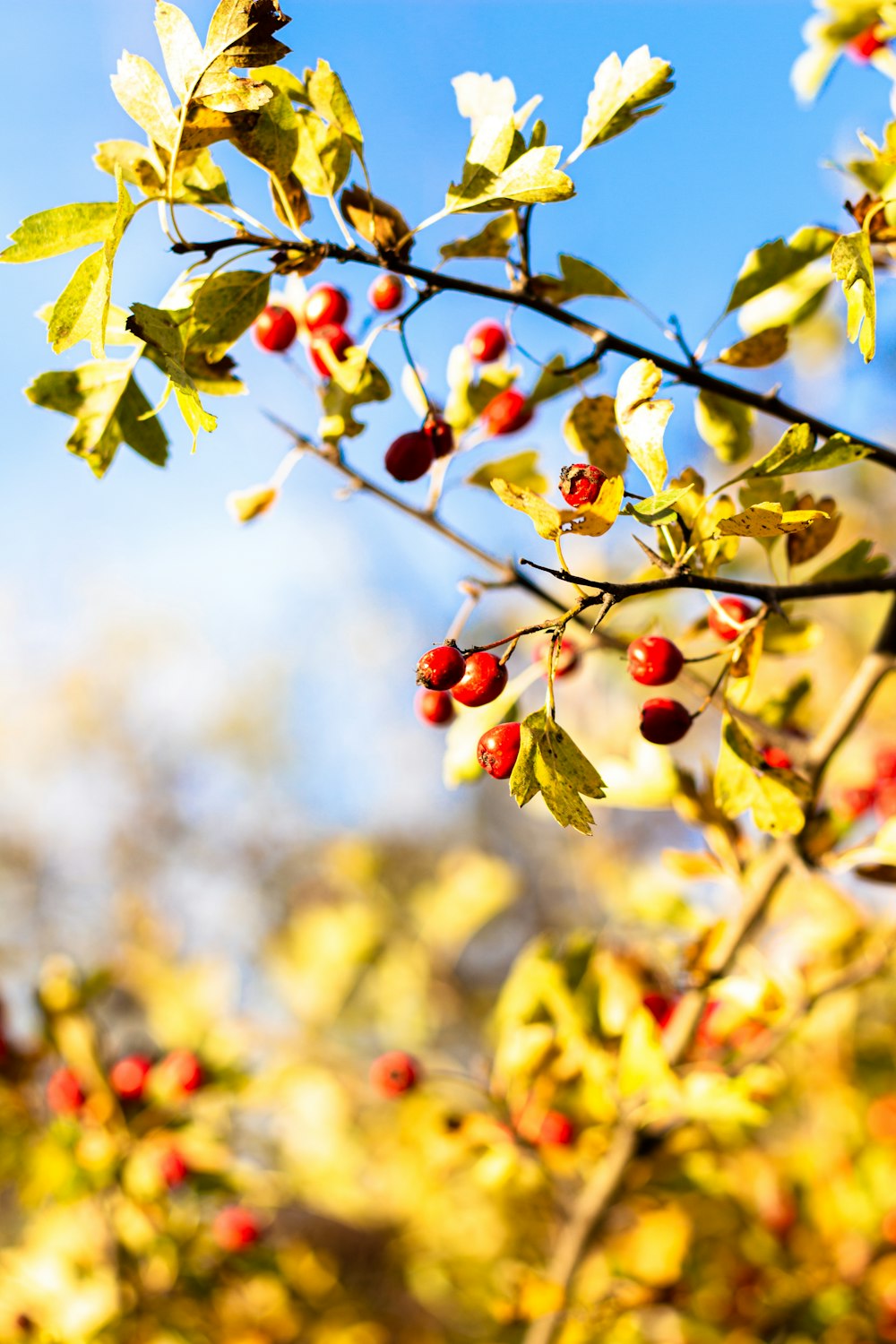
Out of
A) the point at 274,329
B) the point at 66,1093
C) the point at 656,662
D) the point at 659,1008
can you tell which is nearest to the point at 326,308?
the point at 274,329

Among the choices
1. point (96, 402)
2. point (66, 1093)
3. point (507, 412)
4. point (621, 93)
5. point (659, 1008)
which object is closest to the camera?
point (621, 93)

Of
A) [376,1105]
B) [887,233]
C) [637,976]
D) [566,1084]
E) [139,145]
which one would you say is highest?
[139,145]

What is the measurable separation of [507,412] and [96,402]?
0.50 m

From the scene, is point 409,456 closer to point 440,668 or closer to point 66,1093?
point 440,668

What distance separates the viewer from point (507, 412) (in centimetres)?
121

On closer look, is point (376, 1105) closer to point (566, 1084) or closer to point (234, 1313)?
point (234, 1313)

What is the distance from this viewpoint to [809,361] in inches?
185

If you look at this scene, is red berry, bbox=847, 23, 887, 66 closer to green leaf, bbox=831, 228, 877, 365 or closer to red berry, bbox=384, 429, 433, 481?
green leaf, bbox=831, 228, 877, 365

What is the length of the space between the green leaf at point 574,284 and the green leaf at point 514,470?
25 centimetres

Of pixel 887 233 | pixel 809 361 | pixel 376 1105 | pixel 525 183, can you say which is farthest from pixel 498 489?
pixel 809 361

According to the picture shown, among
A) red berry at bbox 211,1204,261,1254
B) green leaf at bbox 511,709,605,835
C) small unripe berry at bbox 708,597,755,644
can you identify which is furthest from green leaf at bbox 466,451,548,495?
red berry at bbox 211,1204,261,1254

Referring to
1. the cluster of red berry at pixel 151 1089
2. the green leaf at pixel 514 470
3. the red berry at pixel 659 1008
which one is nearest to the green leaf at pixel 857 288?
the green leaf at pixel 514 470

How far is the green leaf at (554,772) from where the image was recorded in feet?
2.50

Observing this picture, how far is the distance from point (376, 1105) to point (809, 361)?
13.1 feet
